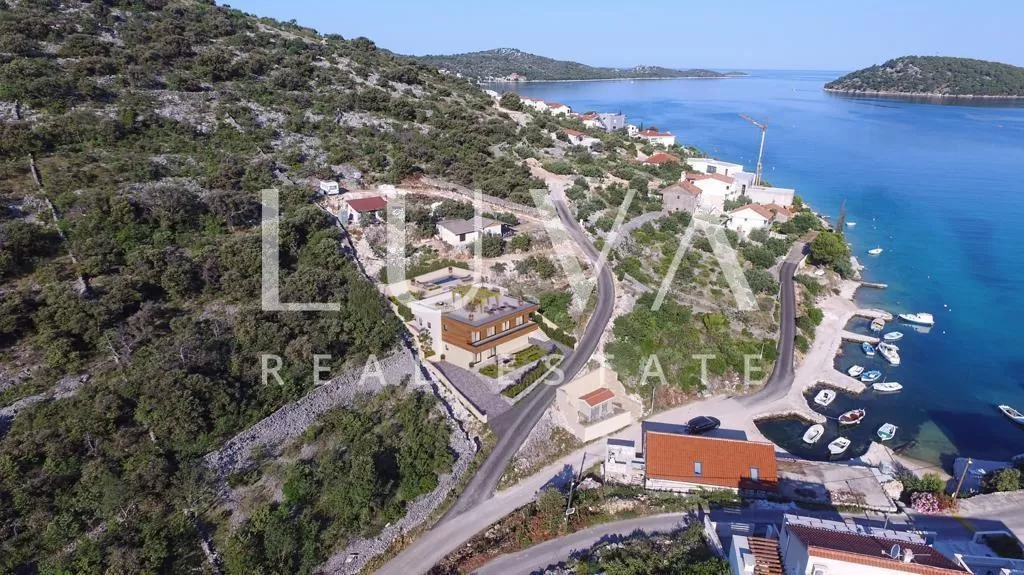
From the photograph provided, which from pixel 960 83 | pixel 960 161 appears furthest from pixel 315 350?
pixel 960 83

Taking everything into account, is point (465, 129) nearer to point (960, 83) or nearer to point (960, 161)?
point (960, 161)

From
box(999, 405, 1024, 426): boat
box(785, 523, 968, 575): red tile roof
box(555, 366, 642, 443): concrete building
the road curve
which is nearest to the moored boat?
box(999, 405, 1024, 426): boat

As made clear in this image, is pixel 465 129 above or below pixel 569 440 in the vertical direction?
above

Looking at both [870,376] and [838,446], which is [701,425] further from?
[870,376]

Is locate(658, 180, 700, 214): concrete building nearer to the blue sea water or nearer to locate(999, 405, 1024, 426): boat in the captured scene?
the blue sea water

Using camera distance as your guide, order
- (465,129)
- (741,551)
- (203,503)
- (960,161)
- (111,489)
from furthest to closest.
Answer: (960,161) → (465,129) → (203,503) → (111,489) → (741,551)

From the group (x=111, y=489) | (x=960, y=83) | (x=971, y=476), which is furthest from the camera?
(x=960, y=83)
